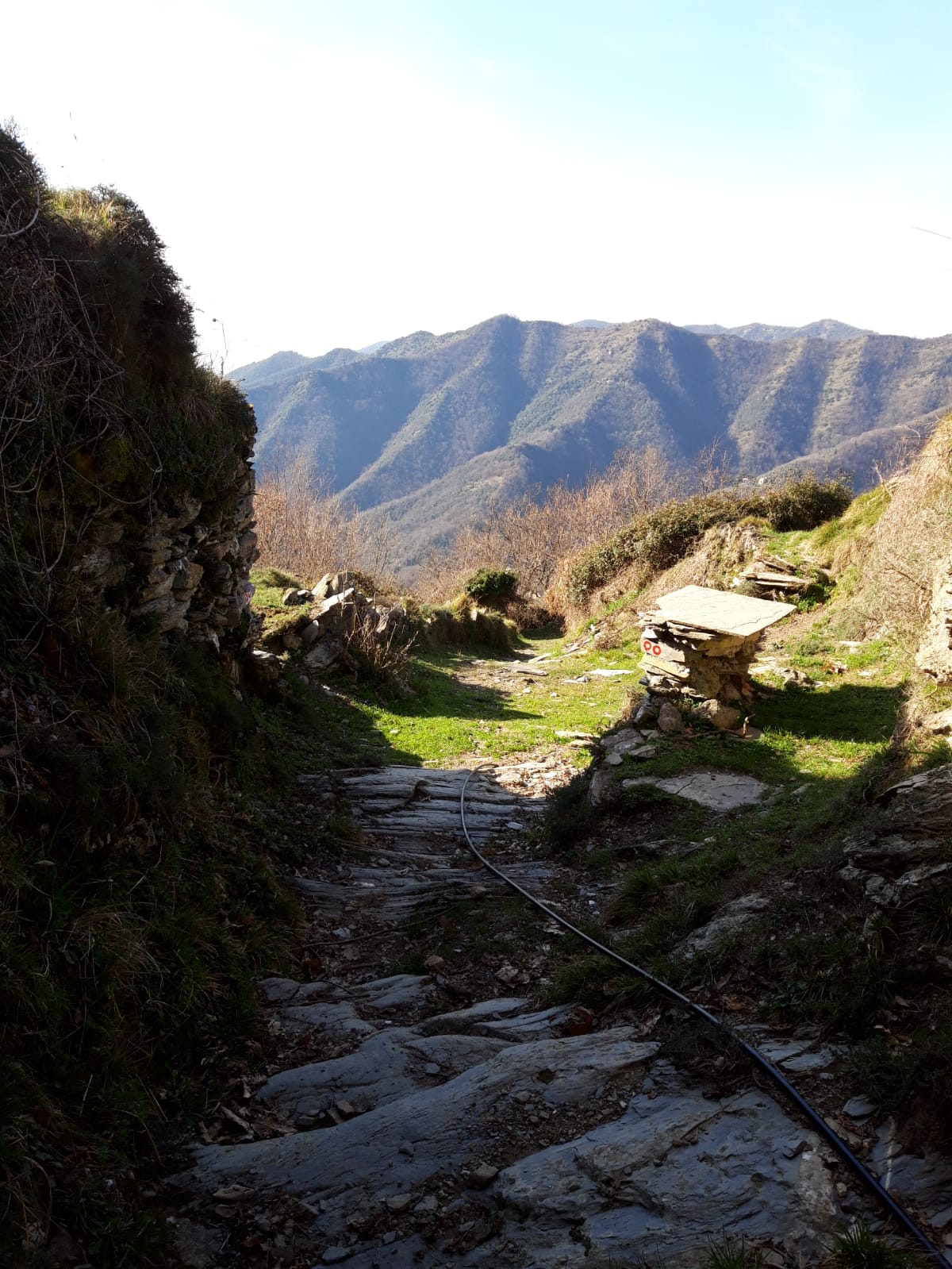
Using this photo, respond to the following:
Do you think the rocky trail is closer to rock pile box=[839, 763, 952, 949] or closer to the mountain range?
rock pile box=[839, 763, 952, 949]

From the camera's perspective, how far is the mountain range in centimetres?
8694

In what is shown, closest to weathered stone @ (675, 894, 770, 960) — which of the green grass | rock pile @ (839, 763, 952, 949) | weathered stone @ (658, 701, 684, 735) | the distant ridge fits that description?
rock pile @ (839, 763, 952, 949)

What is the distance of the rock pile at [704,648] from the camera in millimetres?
10758

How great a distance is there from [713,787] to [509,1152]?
5.33 m

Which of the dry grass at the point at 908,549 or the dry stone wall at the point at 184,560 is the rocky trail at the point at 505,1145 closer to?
the dry stone wall at the point at 184,560

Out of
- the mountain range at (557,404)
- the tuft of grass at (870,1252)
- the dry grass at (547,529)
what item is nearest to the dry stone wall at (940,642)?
the tuft of grass at (870,1252)

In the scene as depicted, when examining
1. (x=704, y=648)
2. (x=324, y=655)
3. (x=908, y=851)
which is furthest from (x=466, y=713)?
(x=908, y=851)

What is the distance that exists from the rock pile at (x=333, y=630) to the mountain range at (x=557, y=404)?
5629cm

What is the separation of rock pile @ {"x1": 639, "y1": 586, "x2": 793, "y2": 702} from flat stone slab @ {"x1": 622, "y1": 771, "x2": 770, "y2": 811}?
2.39 meters

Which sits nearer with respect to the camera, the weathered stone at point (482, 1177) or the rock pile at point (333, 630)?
the weathered stone at point (482, 1177)


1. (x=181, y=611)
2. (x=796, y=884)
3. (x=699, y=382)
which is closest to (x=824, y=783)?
(x=796, y=884)

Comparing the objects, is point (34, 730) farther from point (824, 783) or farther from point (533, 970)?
point (824, 783)

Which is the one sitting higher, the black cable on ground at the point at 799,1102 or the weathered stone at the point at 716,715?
the weathered stone at the point at 716,715

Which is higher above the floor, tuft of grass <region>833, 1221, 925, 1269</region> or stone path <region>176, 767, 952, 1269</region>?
tuft of grass <region>833, 1221, 925, 1269</region>
